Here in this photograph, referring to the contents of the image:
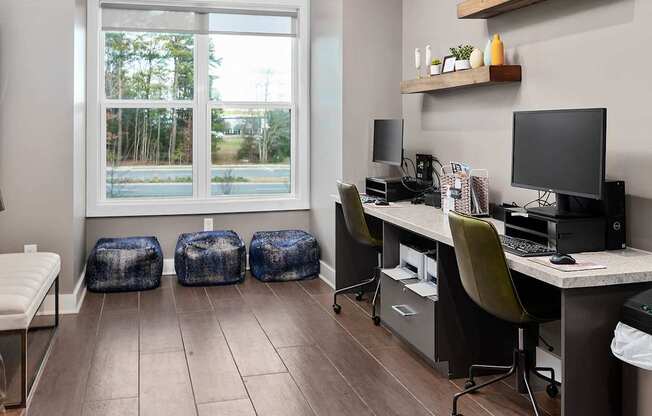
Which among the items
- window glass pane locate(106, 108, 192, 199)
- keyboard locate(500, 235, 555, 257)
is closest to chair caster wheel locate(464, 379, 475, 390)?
keyboard locate(500, 235, 555, 257)

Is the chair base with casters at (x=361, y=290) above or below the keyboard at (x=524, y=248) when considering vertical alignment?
below

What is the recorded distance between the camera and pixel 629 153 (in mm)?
2725

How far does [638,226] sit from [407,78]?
248cm

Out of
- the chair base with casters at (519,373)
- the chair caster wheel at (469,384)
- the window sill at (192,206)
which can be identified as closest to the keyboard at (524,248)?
the chair base with casters at (519,373)

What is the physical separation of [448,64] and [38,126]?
8.56 ft

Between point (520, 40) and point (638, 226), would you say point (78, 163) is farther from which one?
point (638, 226)

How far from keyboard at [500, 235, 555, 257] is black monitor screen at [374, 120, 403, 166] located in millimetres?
1593

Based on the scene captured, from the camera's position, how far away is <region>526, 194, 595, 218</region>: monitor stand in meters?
2.70

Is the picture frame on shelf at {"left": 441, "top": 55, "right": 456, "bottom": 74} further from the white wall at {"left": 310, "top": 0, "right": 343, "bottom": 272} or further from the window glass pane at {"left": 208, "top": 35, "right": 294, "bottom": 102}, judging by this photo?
the window glass pane at {"left": 208, "top": 35, "right": 294, "bottom": 102}

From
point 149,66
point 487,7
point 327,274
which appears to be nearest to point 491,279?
point 487,7

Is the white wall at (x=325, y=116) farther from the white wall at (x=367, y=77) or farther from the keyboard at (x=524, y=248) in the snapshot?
the keyboard at (x=524, y=248)

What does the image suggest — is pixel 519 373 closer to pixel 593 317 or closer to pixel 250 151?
pixel 593 317

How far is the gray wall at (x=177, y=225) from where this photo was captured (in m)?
5.38

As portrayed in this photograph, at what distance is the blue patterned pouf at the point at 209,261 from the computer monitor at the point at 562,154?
2.64m
